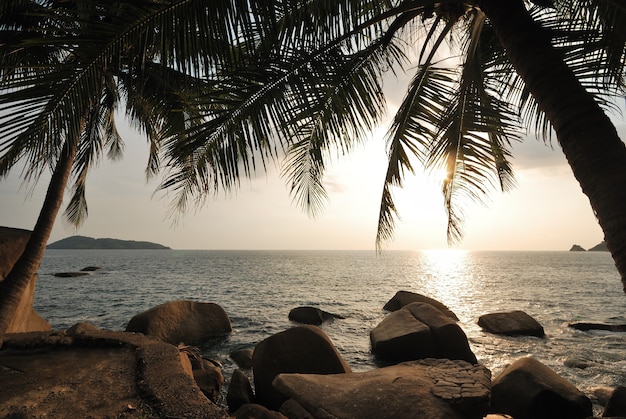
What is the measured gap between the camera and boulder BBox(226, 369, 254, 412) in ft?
20.9

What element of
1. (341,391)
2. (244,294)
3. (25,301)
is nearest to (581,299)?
(244,294)

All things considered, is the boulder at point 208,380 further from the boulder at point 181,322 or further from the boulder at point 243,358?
the boulder at point 181,322

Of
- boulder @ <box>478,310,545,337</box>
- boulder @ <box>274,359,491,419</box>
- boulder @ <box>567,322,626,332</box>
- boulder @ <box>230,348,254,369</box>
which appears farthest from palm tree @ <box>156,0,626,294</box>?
boulder @ <box>567,322,626,332</box>

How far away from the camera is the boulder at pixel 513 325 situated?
525 inches

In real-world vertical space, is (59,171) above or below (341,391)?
above

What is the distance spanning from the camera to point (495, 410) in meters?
6.27

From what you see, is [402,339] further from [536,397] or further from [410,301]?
[410,301]

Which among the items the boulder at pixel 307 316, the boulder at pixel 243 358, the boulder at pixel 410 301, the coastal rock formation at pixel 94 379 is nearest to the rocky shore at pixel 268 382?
the coastal rock formation at pixel 94 379

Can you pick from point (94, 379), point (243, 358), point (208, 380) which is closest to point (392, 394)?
point (208, 380)

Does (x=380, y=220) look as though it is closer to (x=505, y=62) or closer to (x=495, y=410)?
(x=505, y=62)

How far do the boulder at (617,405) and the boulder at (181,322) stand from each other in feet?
33.3

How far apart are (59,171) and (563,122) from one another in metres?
8.33

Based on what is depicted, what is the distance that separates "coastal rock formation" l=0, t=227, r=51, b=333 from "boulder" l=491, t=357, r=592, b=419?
361 inches

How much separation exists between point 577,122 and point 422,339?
24.8ft
